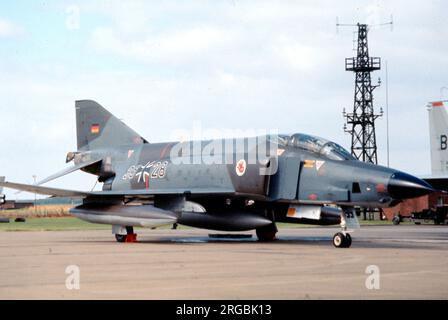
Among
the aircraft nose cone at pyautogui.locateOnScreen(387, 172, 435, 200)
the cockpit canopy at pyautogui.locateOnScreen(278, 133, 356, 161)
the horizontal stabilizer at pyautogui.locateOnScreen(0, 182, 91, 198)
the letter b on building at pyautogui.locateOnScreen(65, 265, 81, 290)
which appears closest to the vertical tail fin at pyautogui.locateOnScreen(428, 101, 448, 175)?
the cockpit canopy at pyautogui.locateOnScreen(278, 133, 356, 161)

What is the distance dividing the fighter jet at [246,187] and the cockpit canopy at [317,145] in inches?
1.0

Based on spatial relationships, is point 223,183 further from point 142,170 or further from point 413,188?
point 413,188

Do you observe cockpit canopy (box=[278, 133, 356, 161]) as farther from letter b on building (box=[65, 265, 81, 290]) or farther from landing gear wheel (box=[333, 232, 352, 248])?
letter b on building (box=[65, 265, 81, 290])

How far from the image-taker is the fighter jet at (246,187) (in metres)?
17.6

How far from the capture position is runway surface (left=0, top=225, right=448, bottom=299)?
8.93m

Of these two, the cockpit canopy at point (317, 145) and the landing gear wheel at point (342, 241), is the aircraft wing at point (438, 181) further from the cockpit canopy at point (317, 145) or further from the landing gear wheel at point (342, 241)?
the landing gear wheel at point (342, 241)

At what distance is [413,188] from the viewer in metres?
16.7

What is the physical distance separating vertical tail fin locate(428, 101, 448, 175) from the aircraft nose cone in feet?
33.4

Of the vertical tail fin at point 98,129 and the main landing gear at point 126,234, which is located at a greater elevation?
the vertical tail fin at point 98,129

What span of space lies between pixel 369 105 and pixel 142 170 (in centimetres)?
3476

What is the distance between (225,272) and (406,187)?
6.61 meters

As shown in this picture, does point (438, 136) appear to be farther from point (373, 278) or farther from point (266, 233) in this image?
point (373, 278)

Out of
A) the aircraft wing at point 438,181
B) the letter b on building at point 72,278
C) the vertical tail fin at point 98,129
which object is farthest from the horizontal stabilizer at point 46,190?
the aircraft wing at point 438,181
